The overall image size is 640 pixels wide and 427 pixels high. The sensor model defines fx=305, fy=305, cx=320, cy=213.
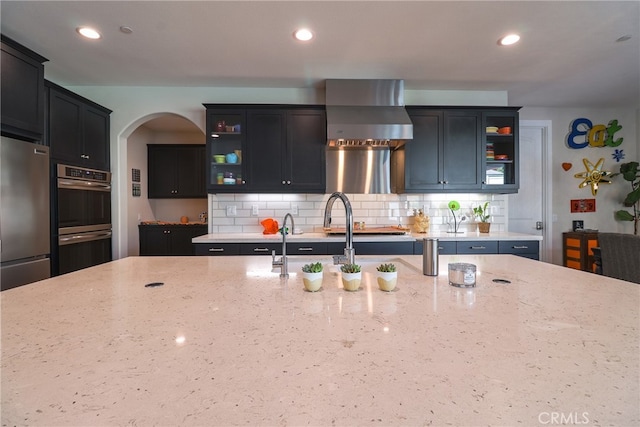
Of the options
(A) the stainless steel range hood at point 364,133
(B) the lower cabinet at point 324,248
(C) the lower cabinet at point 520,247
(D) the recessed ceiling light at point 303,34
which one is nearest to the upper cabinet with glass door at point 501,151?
(C) the lower cabinet at point 520,247

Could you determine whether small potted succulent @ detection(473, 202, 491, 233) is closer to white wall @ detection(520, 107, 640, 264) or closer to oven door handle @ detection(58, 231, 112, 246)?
white wall @ detection(520, 107, 640, 264)

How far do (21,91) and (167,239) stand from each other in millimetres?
3006

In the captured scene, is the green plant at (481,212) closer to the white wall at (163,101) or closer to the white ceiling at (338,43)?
the white wall at (163,101)

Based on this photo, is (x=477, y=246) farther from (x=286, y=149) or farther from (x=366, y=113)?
(x=286, y=149)

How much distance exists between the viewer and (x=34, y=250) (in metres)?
2.50

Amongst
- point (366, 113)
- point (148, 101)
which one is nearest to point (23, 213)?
point (148, 101)

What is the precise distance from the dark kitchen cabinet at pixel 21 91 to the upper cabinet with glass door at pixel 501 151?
4483mm

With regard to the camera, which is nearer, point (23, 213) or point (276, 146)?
point (23, 213)

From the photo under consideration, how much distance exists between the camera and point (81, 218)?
10.2 ft

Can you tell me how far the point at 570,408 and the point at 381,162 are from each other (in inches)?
137

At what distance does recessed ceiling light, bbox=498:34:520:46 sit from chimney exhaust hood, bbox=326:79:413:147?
3.28 feet

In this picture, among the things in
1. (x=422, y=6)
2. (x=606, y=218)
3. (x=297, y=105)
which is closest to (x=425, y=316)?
(x=422, y=6)

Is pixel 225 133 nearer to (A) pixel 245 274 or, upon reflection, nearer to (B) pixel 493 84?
(A) pixel 245 274

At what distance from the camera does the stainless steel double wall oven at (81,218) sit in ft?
9.45
